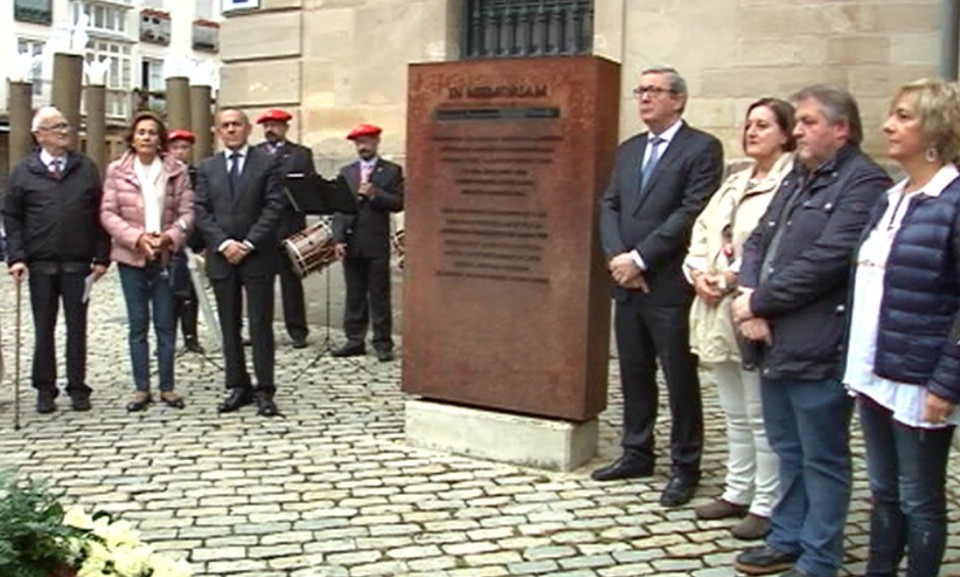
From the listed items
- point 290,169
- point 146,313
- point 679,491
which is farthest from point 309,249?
point 679,491

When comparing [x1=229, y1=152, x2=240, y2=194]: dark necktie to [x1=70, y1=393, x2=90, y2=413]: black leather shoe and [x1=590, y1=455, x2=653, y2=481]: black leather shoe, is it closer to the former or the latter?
[x1=70, y1=393, x2=90, y2=413]: black leather shoe

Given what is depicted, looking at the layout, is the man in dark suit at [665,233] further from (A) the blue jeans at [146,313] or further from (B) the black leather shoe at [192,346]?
(B) the black leather shoe at [192,346]

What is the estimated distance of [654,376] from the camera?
595 centimetres

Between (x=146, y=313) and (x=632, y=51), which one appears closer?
(x=146, y=313)

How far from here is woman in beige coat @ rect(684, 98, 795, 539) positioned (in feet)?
16.4

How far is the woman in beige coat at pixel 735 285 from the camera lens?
5000 mm

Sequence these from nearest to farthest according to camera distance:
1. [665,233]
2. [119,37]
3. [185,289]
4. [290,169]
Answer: [665,233] < [185,289] < [290,169] < [119,37]

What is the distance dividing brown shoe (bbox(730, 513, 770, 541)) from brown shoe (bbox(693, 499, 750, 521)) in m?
0.24

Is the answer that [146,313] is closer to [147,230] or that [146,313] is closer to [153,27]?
[147,230]

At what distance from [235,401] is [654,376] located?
10.2 feet

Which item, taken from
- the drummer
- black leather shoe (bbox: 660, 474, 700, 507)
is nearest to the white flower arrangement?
black leather shoe (bbox: 660, 474, 700, 507)

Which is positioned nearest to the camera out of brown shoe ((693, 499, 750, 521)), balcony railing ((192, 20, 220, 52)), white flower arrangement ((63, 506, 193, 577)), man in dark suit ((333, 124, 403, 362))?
white flower arrangement ((63, 506, 193, 577))

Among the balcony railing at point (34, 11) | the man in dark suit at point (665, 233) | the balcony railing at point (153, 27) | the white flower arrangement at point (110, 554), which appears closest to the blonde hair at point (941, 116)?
the man in dark suit at point (665, 233)

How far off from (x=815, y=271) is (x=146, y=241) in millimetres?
4594
